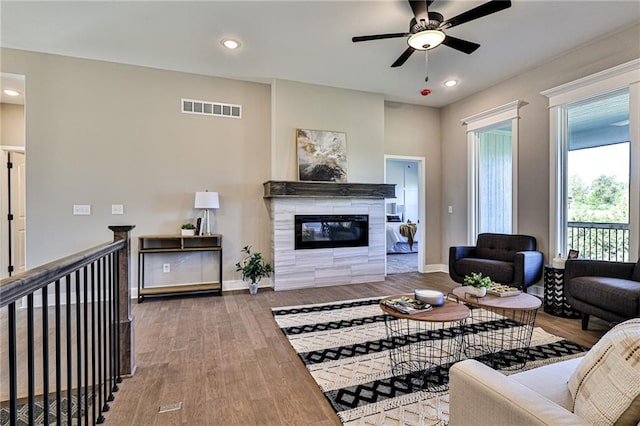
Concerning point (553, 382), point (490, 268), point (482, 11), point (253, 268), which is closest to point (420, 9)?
point (482, 11)

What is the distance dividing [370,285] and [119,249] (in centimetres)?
368

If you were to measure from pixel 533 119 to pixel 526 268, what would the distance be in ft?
6.84

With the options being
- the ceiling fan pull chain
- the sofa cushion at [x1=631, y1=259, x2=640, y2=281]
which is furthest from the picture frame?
the sofa cushion at [x1=631, y1=259, x2=640, y2=281]

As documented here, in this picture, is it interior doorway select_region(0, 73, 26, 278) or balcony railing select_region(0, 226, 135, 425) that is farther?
interior doorway select_region(0, 73, 26, 278)

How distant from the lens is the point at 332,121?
514 cm

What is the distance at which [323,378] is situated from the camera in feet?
7.34

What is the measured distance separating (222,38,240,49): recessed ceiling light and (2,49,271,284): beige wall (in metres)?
1.03

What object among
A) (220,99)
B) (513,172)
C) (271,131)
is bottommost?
(513,172)

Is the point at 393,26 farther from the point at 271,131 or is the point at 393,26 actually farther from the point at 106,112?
the point at 106,112

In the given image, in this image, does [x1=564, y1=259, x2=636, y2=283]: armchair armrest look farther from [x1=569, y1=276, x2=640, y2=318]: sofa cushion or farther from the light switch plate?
the light switch plate

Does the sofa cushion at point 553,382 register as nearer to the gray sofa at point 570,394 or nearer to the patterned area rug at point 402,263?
the gray sofa at point 570,394

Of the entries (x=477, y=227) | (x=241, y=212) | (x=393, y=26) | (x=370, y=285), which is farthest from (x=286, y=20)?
(x=477, y=227)

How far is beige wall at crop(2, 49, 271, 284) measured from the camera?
4.05 meters

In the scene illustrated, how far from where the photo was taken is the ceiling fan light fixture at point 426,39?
2.84 m
